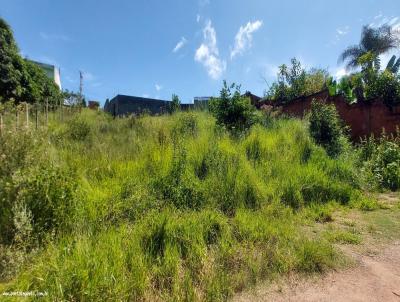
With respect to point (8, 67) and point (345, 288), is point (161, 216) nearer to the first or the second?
point (345, 288)

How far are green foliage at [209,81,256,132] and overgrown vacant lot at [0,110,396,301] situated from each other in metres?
1.84

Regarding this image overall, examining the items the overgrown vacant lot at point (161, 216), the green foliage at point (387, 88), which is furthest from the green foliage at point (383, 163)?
the green foliage at point (387, 88)

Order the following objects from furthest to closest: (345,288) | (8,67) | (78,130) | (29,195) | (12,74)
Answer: (12,74) < (8,67) < (78,130) < (29,195) < (345,288)

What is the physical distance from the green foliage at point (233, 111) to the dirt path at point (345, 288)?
526 cm

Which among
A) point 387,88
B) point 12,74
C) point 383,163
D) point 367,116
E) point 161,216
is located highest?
point 12,74

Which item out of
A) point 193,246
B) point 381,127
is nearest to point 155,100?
point 381,127

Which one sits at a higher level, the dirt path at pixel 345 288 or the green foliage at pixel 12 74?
the green foliage at pixel 12 74

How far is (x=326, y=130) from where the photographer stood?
299 inches

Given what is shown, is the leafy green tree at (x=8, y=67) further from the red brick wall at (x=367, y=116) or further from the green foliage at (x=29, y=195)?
the red brick wall at (x=367, y=116)

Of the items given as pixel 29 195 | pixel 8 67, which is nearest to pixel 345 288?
pixel 29 195

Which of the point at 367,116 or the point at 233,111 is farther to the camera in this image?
the point at 367,116

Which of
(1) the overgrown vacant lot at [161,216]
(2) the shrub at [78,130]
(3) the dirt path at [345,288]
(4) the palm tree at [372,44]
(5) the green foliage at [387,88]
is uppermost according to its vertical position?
(4) the palm tree at [372,44]

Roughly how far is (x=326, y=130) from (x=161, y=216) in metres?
5.94

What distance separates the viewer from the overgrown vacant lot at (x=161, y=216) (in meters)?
2.54
